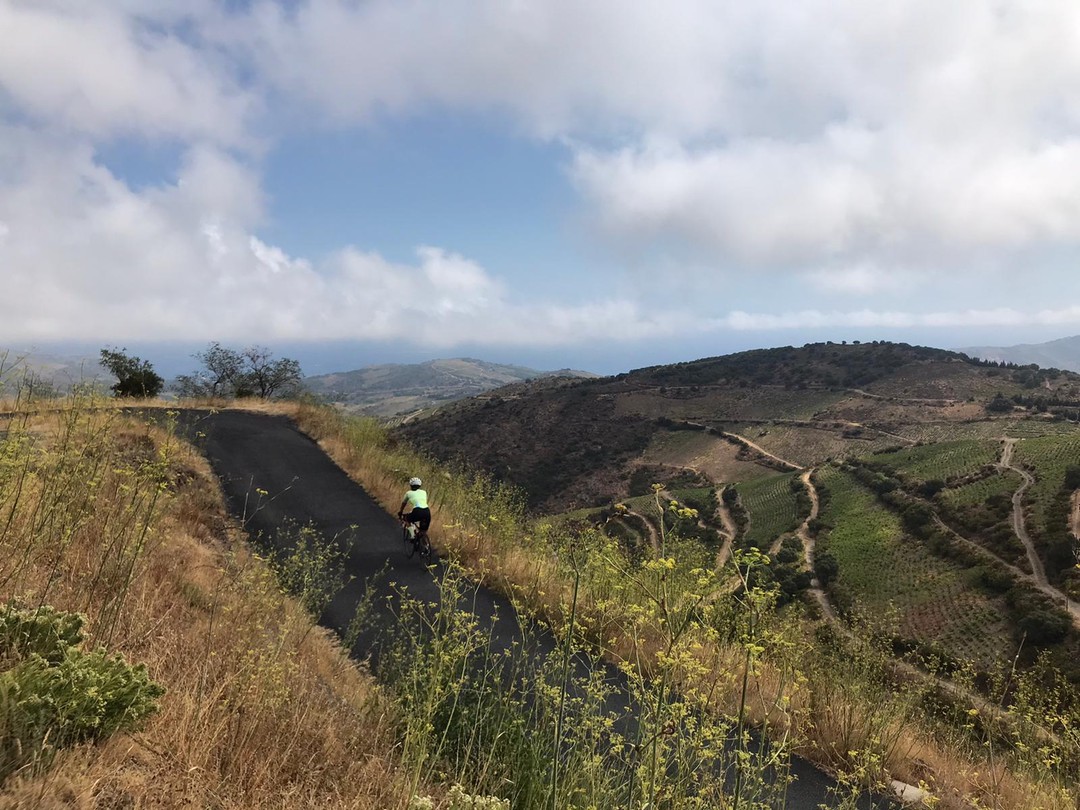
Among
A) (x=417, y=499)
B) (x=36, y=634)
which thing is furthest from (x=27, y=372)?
(x=417, y=499)

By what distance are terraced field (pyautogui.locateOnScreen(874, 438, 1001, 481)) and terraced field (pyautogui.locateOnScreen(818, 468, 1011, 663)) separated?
889cm

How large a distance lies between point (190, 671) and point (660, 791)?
2831 millimetres

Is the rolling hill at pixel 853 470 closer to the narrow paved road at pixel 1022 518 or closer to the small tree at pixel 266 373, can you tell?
the narrow paved road at pixel 1022 518

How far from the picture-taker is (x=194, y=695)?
116 inches

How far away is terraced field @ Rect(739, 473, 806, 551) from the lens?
73.3 m

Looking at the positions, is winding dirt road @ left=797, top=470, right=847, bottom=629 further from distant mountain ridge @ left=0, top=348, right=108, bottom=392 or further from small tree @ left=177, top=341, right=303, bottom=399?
distant mountain ridge @ left=0, top=348, right=108, bottom=392

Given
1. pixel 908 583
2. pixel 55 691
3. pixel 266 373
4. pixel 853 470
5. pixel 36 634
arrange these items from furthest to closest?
pixel 853 470
pixel 908 583
pixel 266 373
pixel 36 634
pixel 55 691

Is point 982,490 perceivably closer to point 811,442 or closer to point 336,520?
point 811,442

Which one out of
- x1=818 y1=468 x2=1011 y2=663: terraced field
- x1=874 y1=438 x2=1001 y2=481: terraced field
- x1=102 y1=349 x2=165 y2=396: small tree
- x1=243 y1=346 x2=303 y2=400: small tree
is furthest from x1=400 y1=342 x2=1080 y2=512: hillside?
x1=102 y1=349 x2=165 y2=396: small tree

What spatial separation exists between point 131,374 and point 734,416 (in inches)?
5001

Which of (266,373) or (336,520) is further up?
(266,373)

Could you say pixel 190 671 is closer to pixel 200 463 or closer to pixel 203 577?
pixel 203 577

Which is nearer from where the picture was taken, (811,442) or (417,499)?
(417,499)

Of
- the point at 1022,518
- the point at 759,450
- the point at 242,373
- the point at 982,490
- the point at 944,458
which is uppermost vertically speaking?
the point at 242,373
